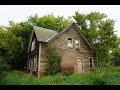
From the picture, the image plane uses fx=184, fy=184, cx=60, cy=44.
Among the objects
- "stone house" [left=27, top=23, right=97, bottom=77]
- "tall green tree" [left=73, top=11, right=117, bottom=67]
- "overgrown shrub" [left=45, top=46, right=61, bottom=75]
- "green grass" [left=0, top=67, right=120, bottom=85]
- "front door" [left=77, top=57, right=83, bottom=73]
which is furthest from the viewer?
"tall green tree" [left=73, top=11, right=117, bottom=67]

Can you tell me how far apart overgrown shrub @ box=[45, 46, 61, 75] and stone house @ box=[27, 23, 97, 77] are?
50 cm

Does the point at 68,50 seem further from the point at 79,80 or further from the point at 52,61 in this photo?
the point at 79,80

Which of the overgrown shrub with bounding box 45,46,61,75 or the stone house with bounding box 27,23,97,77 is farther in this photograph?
the stone house with bounding box 27,23,97,77

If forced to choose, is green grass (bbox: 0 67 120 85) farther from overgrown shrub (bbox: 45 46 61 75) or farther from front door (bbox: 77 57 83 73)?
front door (bbox: 77 57 83 73)

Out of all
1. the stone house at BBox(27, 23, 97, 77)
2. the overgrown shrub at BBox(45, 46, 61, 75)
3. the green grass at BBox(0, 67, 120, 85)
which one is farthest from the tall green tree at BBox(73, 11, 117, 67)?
the green grass at BBox(0, 67, 120, 85)

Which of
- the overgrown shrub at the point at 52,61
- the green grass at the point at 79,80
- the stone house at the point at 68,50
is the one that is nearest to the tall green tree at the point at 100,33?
the stone house at the point at 68,50

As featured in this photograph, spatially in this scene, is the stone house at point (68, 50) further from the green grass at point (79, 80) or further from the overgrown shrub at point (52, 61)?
the green grass at point (79, 80)

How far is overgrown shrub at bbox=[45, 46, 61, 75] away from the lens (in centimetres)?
1892

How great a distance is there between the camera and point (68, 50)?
867 inches

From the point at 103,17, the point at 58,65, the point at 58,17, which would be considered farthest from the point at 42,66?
the point at 58,17

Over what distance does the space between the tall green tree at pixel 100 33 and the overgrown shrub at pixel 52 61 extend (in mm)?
14333

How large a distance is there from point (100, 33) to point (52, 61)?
52.5 feet

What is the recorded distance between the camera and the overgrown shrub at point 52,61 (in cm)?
1892
